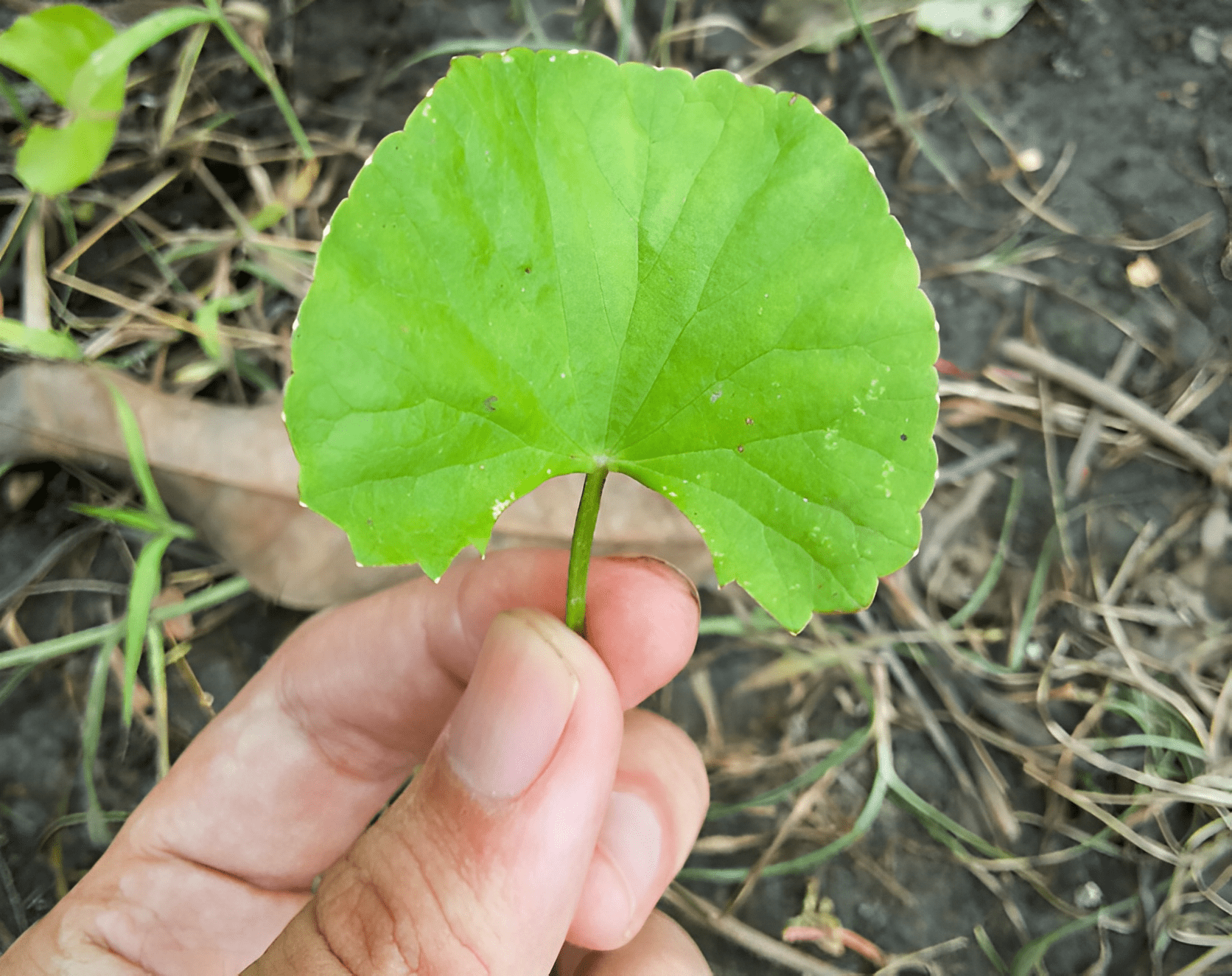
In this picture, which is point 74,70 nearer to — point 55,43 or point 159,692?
point 55,43

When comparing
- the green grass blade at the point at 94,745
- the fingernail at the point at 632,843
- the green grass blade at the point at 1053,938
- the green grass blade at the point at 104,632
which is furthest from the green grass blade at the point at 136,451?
the green grass blade at the point at 1053,938

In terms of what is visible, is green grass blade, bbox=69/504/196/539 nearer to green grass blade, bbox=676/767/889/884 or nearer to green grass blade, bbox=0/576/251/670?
green grass blade, bbox=0/576/251/670

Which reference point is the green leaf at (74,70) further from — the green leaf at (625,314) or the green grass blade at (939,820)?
the green grass blade at (939,820)

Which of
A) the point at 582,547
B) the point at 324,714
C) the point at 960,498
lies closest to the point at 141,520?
the point at 324,714

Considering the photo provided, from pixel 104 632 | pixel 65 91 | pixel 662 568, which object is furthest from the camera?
pixel 104 632

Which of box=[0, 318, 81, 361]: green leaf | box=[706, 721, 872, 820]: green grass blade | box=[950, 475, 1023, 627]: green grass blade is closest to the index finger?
box=[706, 721, 872, 820]: green grass blade
